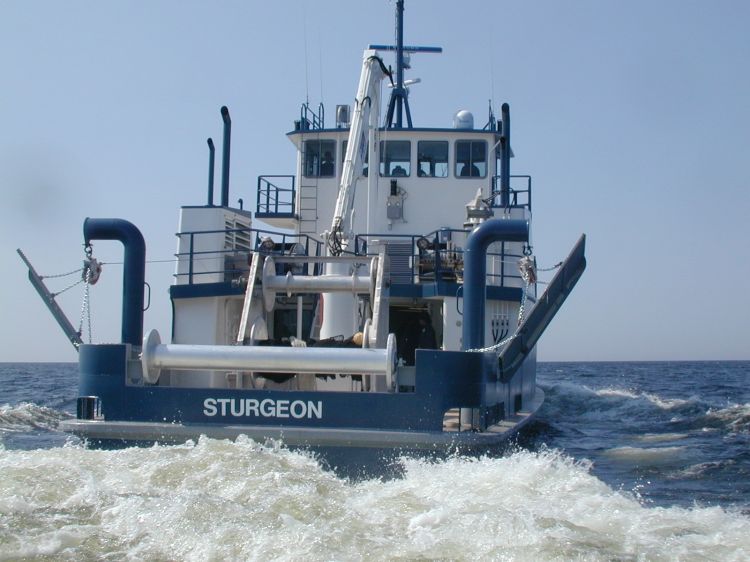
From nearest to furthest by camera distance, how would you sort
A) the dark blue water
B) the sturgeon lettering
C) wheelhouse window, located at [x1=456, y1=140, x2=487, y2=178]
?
the sturgeon lettering → the dark blue water → wheelhouse window, located at [x1=456, y1=140, x2=487, y2=178]

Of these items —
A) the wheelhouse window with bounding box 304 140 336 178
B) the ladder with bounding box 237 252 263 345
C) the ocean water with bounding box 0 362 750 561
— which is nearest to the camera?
the ocean water with bounding box 0 362 750 561

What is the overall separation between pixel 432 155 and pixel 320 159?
6.78 ft

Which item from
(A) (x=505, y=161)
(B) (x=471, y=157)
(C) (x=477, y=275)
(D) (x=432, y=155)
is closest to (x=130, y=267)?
(C) (x=477, y=275)

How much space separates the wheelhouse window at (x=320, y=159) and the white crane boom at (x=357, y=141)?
7.56ft

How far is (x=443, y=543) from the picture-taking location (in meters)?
6.20

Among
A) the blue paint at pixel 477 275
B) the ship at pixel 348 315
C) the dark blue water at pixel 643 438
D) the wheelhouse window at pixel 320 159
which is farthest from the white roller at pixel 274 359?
the wheelhouse window at pixel 320 159

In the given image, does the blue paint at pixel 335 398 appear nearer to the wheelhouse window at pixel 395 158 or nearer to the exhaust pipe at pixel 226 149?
the exhaust pipe at pixel 226 149

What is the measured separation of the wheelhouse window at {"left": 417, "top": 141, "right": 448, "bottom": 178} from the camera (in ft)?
53.1

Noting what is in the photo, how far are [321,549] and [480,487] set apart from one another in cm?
207

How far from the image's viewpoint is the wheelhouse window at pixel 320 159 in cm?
1658

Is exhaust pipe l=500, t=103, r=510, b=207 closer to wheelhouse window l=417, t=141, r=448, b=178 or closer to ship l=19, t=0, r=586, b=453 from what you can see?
ship l=19, t=0, r=586, b=453

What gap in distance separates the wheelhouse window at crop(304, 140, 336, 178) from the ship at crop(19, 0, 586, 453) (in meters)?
0.03

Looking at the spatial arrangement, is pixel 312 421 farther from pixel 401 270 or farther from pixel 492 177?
pixel 492 177

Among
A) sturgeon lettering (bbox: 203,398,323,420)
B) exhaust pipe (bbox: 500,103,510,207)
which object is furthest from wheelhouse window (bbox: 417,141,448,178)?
sturgeon lettering (bbox: 203,398,323,420)
